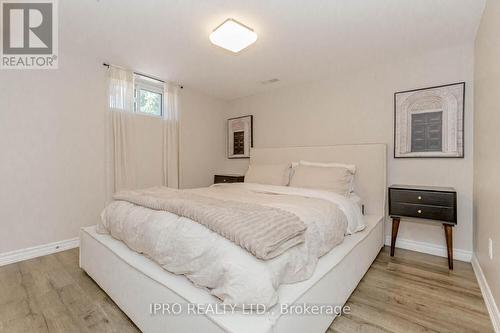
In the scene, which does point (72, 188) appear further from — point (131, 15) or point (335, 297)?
point (335, 297)

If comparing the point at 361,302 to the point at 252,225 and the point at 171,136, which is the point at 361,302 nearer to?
the point at 252,225

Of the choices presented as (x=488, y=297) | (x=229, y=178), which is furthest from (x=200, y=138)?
(x=488, y=297)

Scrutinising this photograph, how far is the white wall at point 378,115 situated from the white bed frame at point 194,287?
0.78 m

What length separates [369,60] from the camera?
9.22ft

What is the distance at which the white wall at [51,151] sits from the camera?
239cm

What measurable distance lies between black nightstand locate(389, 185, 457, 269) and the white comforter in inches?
30.5

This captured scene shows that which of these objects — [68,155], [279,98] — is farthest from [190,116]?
[68,155]

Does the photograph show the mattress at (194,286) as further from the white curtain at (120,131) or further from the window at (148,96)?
the window at (148,96)

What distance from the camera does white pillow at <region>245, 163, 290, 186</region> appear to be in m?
3.09

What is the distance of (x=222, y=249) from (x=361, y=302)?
1235mm

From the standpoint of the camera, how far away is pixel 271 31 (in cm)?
225

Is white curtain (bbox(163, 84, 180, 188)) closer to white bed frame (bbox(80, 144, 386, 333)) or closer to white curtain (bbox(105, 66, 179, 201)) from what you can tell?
white curtain (bbox(105, 66, 179, 201))

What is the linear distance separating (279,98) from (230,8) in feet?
6.73

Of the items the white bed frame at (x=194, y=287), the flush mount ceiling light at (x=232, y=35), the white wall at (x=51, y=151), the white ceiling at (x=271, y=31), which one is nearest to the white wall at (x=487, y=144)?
the white ceiling at (x=271, y=31)
